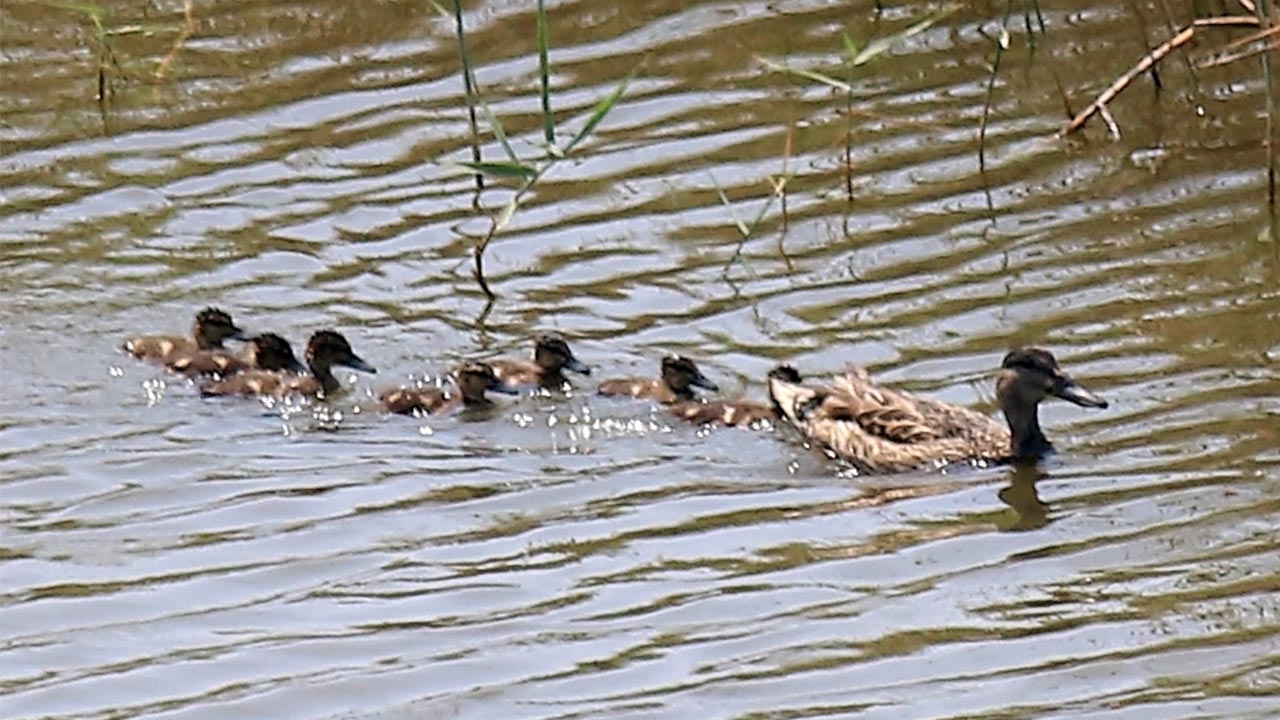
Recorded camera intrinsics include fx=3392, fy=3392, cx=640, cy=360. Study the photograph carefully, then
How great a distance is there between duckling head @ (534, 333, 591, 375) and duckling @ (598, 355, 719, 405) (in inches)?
5.1

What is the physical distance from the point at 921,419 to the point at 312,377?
4.95 ft

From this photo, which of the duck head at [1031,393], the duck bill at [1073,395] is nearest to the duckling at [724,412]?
the duck head at [1031,393]

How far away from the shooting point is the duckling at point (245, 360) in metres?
8.18

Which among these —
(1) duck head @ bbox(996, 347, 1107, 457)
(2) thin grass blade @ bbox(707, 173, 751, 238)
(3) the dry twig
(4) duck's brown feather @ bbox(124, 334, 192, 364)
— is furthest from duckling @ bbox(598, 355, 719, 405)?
(3) the dry twig

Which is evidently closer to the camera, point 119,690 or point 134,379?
point 119,690

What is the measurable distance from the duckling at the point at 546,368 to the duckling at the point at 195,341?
736mm

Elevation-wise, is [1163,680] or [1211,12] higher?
[1211,12]

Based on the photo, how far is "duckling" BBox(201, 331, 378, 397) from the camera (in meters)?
8.08

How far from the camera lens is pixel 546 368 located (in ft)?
26.2

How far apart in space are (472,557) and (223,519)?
0.61 metres

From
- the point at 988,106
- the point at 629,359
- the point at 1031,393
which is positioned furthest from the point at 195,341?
the point at 988,106

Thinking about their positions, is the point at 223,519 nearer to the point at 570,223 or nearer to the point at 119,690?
the point at 119,690

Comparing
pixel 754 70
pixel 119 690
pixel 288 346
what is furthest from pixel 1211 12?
pixel 119 690

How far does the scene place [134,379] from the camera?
822 centimetres
